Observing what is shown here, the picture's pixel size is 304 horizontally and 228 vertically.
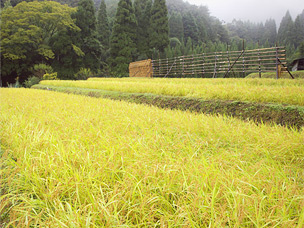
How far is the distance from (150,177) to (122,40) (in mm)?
25108

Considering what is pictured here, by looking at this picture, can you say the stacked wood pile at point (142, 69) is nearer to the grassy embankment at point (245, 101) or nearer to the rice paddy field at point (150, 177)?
the grassy embankment at point (245, 101)

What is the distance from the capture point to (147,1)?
97.9 feet

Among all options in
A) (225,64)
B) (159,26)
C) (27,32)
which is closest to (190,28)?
(159,26)

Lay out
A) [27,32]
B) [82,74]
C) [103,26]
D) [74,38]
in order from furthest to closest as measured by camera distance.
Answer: [103,26], [74,38], [82,74], [27,32]

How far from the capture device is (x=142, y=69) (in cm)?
1816

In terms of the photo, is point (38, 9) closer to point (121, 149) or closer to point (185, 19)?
point (121, 149)

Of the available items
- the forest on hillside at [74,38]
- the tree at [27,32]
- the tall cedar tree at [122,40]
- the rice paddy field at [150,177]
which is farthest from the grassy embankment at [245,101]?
the tall cedar tree at [122,40]

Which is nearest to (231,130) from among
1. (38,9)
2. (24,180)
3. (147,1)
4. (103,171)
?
(103,171)

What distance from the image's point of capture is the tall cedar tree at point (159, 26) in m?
26.0

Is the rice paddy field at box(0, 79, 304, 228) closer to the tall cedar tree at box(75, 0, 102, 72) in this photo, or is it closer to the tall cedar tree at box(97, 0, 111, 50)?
the tall cedar tree at box(75, 0, 102, 72)

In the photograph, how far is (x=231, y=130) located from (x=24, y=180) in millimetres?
2099

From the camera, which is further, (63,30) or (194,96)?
(63,30)

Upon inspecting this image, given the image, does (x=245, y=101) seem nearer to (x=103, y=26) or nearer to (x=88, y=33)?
(x=88, y=33)

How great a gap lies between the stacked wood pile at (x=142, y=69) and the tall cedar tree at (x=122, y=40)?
506cm
